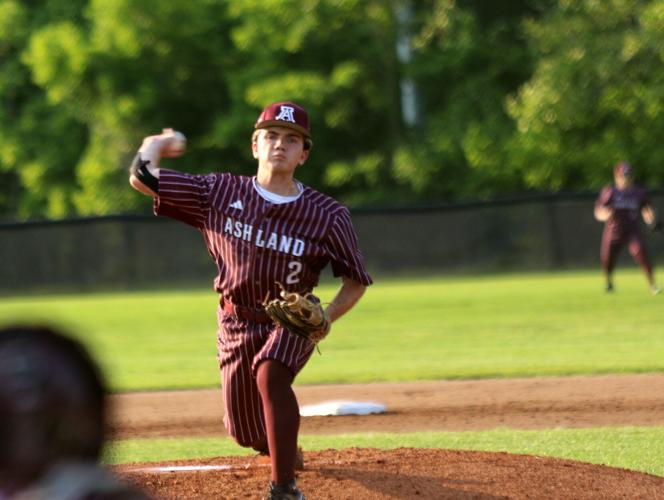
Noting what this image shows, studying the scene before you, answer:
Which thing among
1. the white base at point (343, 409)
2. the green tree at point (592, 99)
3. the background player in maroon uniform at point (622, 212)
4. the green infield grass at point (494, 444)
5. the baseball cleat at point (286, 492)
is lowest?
the green infield grass at point (494, 444)

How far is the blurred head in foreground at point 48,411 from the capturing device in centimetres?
147

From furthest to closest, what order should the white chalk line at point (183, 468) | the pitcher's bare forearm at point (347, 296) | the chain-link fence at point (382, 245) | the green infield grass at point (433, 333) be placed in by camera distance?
the chain-link fence at point (382, 245) → the green infield grass at point (433, 333) → the white chalk line at point (183, 468) → the pitcher's bare forearm at point (347, 296)

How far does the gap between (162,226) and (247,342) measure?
23161 millimetres

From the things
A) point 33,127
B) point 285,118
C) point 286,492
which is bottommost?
point 286,492

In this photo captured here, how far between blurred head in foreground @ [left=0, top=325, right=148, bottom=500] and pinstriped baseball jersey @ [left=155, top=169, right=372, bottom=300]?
3.58 metres

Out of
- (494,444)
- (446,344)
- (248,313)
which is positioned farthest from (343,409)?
(446,344)

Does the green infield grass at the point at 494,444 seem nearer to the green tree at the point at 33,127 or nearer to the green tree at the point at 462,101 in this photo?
the green tree at the point at 462,101

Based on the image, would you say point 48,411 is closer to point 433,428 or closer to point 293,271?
point 293,271

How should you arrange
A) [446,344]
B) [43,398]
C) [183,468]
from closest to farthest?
[43,398] < [183,468] < [446,344]

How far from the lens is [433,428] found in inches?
330

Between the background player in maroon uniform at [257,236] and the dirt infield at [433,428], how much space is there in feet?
1.56

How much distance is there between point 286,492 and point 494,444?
2.88 m

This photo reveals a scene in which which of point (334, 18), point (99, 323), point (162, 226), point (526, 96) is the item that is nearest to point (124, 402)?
point (99, 323)

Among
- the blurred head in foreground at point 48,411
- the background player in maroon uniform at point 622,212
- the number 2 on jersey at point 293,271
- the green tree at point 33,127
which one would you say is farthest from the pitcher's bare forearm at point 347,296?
the green tree at point 33,127
